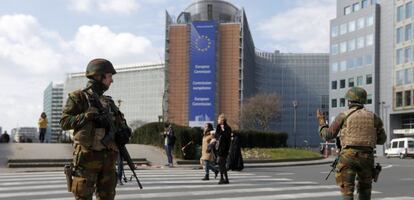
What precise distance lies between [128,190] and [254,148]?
2066 cm

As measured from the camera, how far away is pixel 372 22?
7800cm

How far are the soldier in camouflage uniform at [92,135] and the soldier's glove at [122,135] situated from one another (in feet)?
0.16

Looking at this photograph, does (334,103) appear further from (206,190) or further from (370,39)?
(206,190)

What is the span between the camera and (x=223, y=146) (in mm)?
14289

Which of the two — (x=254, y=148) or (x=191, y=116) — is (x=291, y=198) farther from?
(x=191, y=116)

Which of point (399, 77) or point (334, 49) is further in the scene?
point (334, 49)

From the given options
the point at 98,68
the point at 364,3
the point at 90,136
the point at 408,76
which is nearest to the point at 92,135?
the point at 90,136

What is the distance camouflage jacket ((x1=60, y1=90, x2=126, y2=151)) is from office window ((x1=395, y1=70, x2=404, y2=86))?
69.2m

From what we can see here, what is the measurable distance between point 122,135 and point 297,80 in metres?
148

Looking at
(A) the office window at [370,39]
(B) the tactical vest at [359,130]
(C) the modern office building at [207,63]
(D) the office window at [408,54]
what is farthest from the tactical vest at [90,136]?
(C) the modern office building at [207,63]

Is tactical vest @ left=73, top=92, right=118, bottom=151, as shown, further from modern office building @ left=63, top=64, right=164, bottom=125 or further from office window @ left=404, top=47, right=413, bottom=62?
modern office building @ left=63, top=64, right=164, bottom=125

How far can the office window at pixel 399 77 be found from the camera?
229ft

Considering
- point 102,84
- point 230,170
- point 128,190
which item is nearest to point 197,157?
point 230,170

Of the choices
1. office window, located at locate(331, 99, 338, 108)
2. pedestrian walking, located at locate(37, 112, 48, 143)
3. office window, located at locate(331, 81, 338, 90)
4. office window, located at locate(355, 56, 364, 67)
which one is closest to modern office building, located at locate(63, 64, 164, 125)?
office window, located at locate(331, 81, 338, 90)
